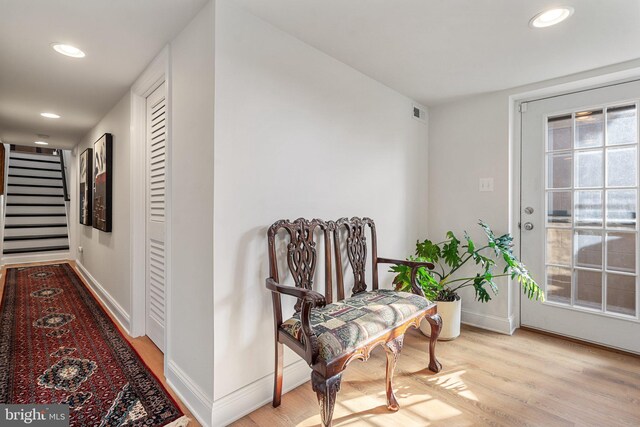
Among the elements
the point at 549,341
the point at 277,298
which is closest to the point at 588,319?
the point at 549,341

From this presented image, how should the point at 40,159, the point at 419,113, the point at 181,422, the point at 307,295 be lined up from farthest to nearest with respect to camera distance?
the point at 40,159
the point at 419,113
the point at 181,422
the point at 307,295

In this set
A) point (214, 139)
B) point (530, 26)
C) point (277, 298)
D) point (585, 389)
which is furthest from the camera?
point (585, 389)

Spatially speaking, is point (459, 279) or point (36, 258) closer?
point (459, 279)

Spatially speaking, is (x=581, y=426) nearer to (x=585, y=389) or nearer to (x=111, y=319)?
(x=585, y=389)

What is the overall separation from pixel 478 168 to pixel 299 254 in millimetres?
2059

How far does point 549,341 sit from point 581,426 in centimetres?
113

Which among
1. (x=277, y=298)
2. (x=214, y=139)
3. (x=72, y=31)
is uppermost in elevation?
(x=72, y=31)

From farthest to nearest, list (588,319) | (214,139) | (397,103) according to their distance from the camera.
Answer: (397,103), (588,319), (214,139)

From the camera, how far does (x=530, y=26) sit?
5.72 feet

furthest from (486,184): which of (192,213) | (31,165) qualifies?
(31,165)

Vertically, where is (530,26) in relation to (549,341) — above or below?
above

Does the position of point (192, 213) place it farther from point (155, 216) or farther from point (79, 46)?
point (79, 46)

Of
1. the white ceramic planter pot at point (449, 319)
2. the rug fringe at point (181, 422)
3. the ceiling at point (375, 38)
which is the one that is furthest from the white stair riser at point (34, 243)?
the white ceramic planter pot at point (449, 319)

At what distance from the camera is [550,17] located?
1661 mm
